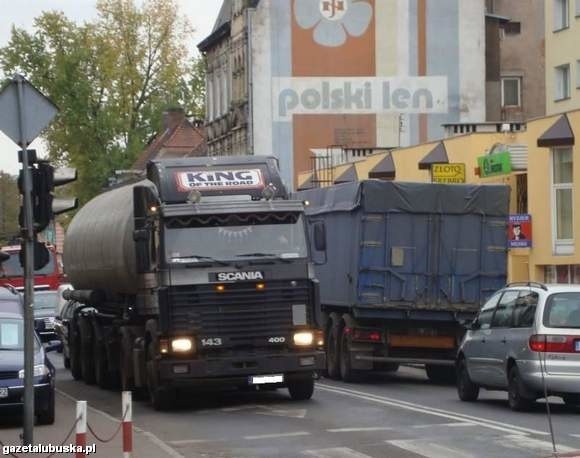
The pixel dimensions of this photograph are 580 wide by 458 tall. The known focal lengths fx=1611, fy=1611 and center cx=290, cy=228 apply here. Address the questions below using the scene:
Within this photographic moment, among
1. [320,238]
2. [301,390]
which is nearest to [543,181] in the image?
[320,238]

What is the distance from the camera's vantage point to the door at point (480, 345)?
22078 millimetres

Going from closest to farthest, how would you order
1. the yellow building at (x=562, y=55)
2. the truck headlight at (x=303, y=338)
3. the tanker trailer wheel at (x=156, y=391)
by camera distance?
1. the truck headlight at (x=303, y=338)
2. the tanker trailer wheel at (x=156, y=391)
3. the yellow building at (x=562, y=55)

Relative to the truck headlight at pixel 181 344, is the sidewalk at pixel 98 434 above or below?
below

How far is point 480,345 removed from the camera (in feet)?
73.1

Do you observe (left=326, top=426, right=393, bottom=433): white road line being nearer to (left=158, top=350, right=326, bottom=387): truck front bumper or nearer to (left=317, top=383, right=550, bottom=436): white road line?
(left=317, top=383, right=550, bottom=436): white road line

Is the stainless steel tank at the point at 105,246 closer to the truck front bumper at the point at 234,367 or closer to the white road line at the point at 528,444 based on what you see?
the truck front bumper at the point at 234,367

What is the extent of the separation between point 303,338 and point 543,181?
1932cm

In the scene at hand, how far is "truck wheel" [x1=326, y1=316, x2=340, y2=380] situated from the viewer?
28.6 m

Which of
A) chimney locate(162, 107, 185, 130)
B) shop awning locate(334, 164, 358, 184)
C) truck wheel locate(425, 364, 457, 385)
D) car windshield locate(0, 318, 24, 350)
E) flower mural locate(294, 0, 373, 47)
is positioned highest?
flower mural locate(294, 0, 373, 47)

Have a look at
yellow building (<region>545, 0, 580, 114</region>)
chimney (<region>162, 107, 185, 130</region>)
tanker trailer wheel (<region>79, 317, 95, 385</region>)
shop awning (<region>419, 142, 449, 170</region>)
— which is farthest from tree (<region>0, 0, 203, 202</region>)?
tanker trailer wheel (<region>79, 317, 95, 385</region>)

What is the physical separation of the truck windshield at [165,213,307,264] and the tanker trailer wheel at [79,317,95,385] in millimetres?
8824

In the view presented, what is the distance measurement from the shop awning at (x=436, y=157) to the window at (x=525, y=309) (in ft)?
78.8

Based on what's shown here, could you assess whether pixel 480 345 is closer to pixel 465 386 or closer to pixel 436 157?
pixel 465 386

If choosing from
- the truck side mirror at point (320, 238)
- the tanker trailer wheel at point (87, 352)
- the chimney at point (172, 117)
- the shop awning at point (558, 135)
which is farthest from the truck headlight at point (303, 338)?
the chimney at point (172, 117)
